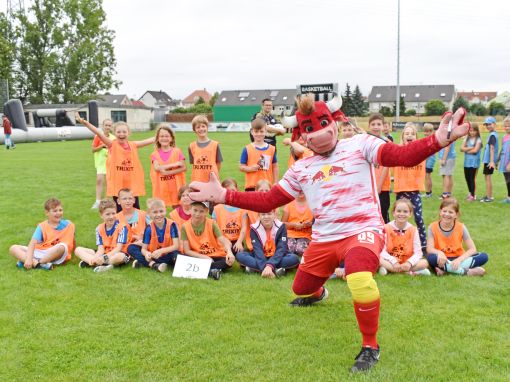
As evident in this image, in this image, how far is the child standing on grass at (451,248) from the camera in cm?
627

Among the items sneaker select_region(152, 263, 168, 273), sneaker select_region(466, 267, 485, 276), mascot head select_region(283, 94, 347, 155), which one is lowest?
sneaker select_region(466, 267, 485, 276)

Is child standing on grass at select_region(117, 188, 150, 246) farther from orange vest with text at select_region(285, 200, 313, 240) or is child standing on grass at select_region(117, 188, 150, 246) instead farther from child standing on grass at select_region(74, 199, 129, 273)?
orange vest with text at select_region(285, 200, 313, 240)

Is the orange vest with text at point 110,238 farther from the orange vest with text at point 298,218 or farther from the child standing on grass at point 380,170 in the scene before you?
the child standing on grass at point 380,170

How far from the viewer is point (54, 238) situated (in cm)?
695

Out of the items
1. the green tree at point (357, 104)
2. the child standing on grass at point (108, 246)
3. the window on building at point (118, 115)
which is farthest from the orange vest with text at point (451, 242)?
the green tree at point (357, 104)

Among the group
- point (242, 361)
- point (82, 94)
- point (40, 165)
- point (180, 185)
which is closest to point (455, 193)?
point (180, 185)

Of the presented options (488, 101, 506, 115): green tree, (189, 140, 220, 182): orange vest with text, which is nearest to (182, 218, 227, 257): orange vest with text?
(189, 140, 220, 182): orange vest with text

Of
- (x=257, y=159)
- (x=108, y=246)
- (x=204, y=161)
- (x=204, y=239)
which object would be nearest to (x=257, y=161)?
(x=257, y=159)

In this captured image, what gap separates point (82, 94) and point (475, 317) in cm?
5879

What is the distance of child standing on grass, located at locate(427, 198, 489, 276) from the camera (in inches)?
247

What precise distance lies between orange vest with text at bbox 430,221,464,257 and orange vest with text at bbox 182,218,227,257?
2.85 metres

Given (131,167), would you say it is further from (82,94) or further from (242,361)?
(82,94)

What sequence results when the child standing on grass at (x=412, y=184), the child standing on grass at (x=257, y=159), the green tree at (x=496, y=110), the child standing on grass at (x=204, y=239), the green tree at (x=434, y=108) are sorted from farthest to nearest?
the green tree at (x=496, y=110)
the green tree at (x=434, y=108)
the child standing on grass at (x=257, y=159)
the child standing on grass at (x=412, y=184)
the child standing on grass at (x=204, y=239)

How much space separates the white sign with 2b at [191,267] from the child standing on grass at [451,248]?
2.89 m
